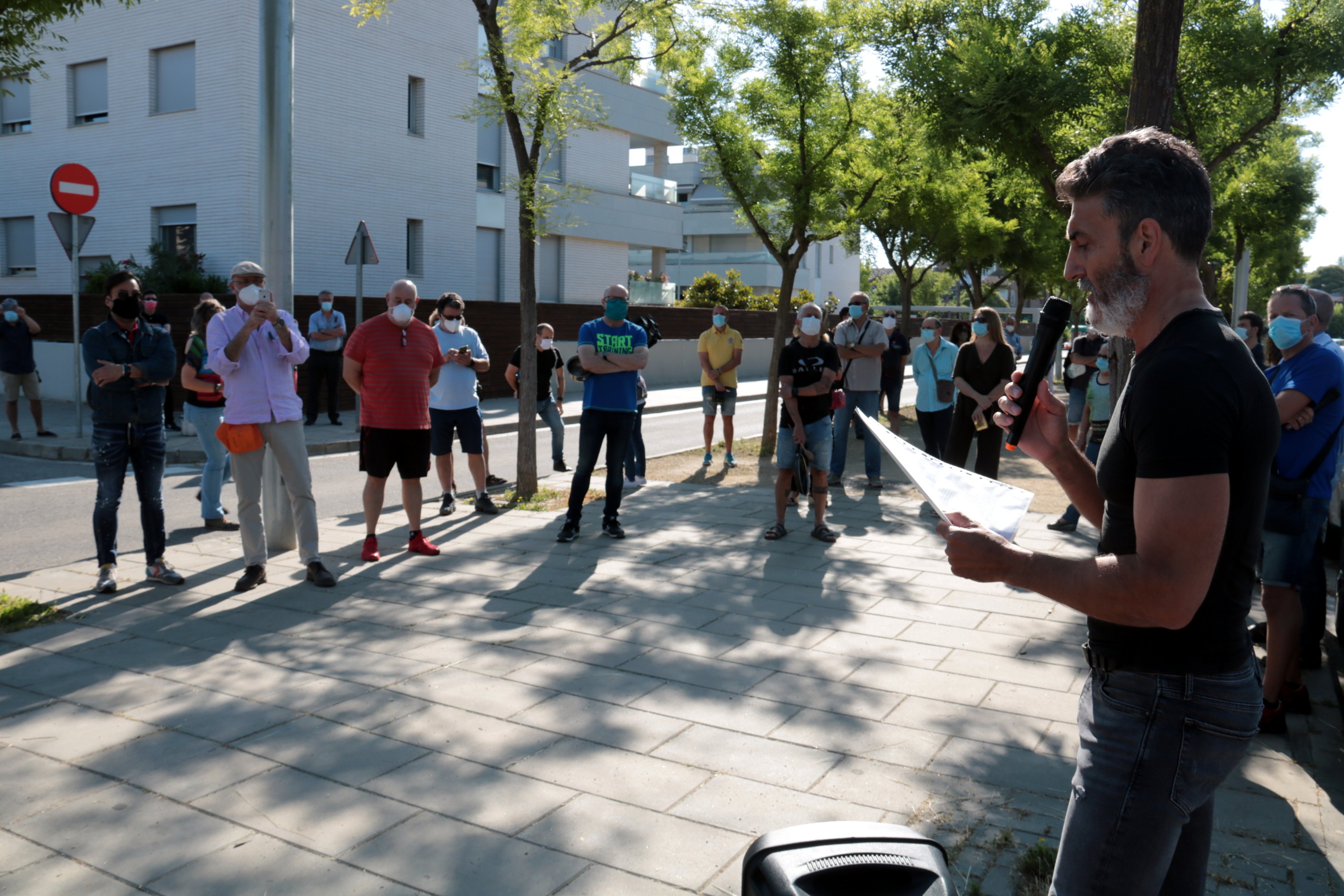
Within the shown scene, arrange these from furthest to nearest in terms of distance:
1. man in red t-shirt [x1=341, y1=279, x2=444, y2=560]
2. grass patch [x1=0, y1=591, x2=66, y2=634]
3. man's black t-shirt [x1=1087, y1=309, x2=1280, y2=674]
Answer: man in red t-shirt [x1=341, y1=279, x2=444, y2=560] → grass patch [x1=0, y1=591, x2=66, y2=634] → man's black t-shirt [x1=1087, y1=309, x2=1280, y2=674]

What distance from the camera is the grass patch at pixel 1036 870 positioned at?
3.18 metres

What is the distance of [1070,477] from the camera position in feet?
7.55

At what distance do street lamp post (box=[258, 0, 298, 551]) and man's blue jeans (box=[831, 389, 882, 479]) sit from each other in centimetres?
578

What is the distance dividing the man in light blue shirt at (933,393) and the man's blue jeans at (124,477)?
277 inches

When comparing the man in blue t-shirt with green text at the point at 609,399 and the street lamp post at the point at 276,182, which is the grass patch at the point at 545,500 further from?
the street lamp post at the point at 276,182

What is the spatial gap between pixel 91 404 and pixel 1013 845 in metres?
6.03

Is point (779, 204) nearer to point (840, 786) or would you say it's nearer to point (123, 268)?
point (840, 786)

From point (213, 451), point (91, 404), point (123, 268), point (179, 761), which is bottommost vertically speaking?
point (179, 761)

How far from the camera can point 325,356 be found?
55.6 feet

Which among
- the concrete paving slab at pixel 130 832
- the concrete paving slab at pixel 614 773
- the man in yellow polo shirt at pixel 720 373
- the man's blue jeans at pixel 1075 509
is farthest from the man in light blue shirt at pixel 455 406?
the concrete paving slab at pixel 130 832

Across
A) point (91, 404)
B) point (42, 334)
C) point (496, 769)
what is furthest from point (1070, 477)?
point (42, 334)

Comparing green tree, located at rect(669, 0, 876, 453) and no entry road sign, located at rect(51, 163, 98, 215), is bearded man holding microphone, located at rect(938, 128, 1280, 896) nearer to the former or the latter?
green tree, located at rect(669, 0, 876, 453)

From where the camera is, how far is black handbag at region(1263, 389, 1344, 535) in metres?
4.66

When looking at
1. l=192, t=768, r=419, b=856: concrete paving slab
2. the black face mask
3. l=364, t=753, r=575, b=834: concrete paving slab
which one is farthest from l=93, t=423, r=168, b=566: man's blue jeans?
l=364, t=753, r=575, b=834: concrete paving slab
